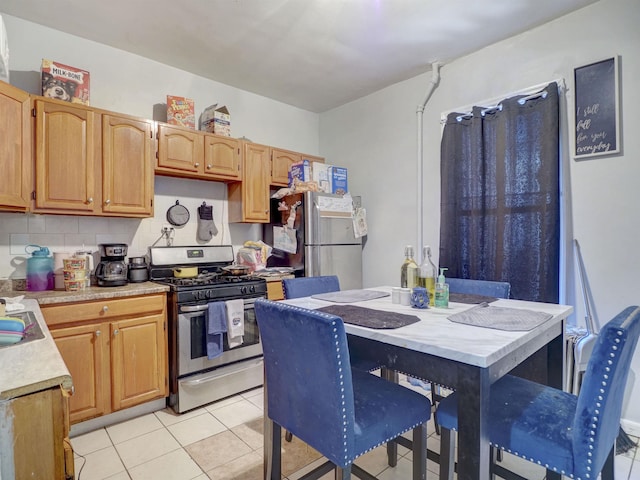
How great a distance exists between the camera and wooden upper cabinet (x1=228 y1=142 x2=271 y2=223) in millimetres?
3193

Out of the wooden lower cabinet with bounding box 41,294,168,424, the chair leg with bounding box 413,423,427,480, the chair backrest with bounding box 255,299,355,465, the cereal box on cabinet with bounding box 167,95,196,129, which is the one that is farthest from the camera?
the cereal box on cabinet with bounding box 167,95,196,129

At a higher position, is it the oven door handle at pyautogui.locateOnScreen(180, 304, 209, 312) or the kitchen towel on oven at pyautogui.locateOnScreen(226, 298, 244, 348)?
the oven door handle at pyautogui.locateOnScreen(180, 304, 209, 312)

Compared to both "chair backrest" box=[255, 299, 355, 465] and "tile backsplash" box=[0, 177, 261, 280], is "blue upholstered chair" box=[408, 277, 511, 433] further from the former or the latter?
"tile backsplash" box=[0, 177, 261, 280]

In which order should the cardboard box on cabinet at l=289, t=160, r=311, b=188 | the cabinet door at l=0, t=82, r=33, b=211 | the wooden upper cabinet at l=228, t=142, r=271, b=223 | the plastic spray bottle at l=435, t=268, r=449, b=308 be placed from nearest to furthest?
the plastic spray bottle at l=435, t=268, r=449, b=308, the cabinet door at l=0, t=82, r=33, b=211, the wooden upper cabinet at l=228, t=142, r=271, b=223, the cardboard box on cabinet at l=289, t=160, r=311, b=188

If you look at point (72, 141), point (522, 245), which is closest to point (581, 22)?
point (522, 245)

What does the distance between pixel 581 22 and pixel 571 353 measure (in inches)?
84.6

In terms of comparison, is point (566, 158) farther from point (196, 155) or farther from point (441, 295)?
point (196, 155)

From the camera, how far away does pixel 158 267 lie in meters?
2.78

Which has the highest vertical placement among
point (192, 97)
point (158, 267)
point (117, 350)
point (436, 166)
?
point (192, 97)

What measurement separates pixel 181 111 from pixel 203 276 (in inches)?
54.8

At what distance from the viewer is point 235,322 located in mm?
2588

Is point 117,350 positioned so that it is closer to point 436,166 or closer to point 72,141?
point 72,141

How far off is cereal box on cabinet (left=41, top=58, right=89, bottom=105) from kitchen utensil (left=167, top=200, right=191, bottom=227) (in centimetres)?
100

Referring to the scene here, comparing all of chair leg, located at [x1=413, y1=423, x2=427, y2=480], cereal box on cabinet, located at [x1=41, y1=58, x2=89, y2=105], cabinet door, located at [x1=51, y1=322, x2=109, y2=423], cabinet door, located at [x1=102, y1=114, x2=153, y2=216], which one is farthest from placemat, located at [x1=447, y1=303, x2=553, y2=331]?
cereal box on cabinet, located at [x1=41, y1=58, x2=89, y2=105]
